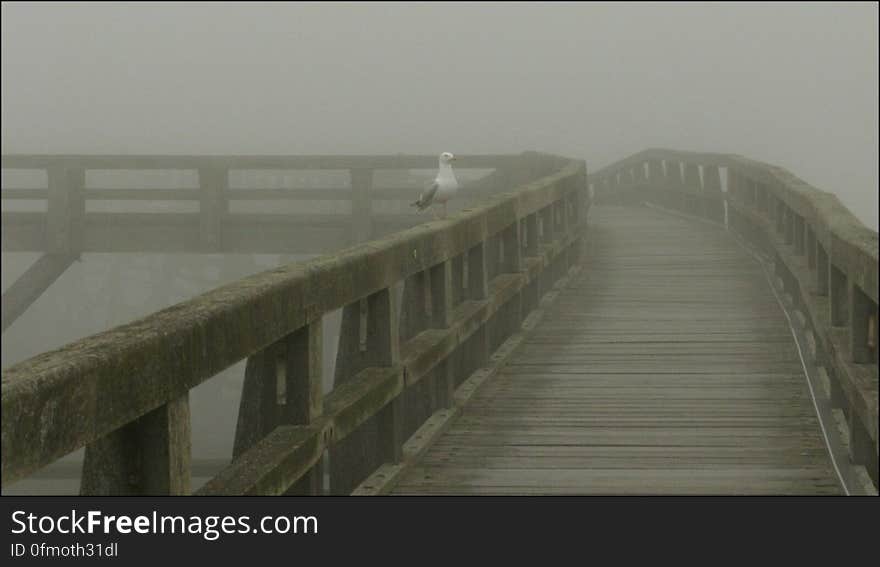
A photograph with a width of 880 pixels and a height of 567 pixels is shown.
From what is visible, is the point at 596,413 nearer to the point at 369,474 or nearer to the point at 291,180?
the point at 369,474

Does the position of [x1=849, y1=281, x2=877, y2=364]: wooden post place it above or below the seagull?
below

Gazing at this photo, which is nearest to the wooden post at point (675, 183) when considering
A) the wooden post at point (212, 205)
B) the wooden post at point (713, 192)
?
the wooden post at point (713, 192)

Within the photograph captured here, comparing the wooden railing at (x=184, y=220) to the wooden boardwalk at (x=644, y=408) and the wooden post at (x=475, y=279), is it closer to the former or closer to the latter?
the wooden boardwalk at (x=644, y=408)

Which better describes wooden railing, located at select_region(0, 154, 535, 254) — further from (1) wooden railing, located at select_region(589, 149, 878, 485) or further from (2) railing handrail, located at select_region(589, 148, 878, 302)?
(2) railing handrail, located at select_region(589, 148, 878, 302)

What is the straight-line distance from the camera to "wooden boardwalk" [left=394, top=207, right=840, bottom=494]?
267 inches

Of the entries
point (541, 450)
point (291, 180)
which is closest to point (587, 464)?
point (541, 450)

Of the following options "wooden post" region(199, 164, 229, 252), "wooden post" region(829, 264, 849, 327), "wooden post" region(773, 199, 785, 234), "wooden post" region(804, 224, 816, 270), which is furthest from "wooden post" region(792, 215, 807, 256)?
"wooden post" region(199, 164, 229, 252)

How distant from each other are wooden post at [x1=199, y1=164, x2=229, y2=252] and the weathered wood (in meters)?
1.67

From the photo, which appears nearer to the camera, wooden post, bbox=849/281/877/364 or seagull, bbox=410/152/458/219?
wooden post, bbox=849/281/877/364

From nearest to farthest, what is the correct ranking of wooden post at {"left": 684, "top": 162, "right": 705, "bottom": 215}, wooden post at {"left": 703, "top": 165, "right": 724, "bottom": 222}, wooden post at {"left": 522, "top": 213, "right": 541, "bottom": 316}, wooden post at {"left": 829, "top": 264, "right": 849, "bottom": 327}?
wooden post at {"left": 829, "top": 264, "right": 849, "bottom": 327}, wooden post at {"left": 522, "top": 213, "right": 541, "bottom": 316}, wooden post at {"left": 703, "top": 165, "right": 724, "bottom": 222}, wooden post at {"left": 684, "top": 162, "right": 705, "bottom": 215}

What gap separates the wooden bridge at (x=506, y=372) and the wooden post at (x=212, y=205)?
5.56 m

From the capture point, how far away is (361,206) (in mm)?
20094

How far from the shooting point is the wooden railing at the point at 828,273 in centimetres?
576

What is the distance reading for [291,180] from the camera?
45.6 metres
